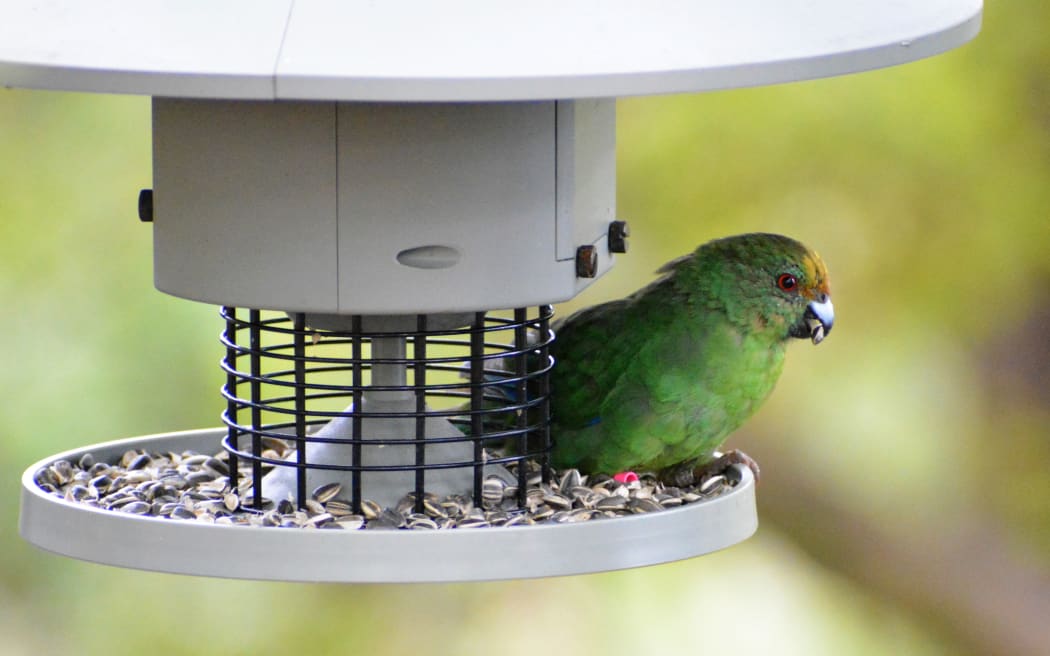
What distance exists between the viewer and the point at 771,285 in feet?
11.9

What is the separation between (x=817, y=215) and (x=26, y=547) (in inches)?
119

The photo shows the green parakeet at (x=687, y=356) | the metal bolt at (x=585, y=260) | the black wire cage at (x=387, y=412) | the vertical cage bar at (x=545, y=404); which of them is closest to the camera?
the metal bolt at (x=585, y=260)

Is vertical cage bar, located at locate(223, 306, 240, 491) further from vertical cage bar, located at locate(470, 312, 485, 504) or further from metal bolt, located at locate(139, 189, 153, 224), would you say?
vertical cage bar, located at locate(470, 312, 485, 504)

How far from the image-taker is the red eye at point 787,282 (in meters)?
3.62

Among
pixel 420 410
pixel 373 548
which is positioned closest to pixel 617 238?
pixel 420 410

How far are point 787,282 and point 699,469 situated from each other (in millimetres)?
462

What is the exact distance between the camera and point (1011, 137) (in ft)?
18.3

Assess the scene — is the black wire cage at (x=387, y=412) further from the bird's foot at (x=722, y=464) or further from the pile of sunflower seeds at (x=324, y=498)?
the bird's foot at (x=722, y=464)

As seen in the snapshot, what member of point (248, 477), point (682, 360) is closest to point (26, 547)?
point (248, 477)

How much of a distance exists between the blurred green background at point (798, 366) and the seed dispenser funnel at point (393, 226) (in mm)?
1883

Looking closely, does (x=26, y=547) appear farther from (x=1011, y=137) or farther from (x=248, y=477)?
(x=1011, y=137)

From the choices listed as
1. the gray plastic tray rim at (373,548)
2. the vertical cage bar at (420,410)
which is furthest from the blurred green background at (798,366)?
the gray plastic tray rim at (373,548)

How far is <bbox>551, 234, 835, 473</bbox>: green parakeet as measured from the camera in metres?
3.56

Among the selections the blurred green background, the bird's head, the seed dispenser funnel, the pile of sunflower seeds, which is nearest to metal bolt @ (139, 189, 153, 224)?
the seed dispenser funnel
